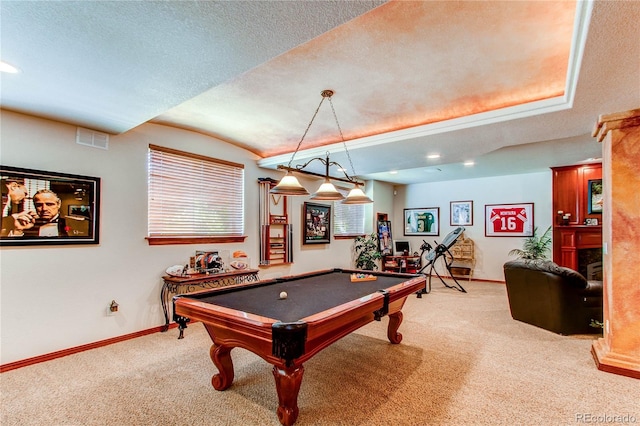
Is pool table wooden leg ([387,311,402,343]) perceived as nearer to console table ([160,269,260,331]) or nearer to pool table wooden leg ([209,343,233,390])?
pool table wooden leg ([209,343,233,390])

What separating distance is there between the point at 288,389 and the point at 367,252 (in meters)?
5.84

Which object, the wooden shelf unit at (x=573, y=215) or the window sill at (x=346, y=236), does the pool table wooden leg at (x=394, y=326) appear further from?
the wooden shelf unit at (x=573, y=215)

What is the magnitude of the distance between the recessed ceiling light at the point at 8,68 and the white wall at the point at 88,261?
1107mm

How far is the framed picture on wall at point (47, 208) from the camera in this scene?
298cm

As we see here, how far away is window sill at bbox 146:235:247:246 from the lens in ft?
13.1

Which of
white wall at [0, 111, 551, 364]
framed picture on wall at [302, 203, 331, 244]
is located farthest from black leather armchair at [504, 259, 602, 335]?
white wall at [0, 111, 551, 364]

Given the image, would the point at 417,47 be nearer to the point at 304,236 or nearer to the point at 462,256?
the point at 304,236

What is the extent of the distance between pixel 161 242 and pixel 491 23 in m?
4.05

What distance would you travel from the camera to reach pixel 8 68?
215cm

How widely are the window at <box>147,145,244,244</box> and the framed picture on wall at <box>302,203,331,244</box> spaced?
1.55m

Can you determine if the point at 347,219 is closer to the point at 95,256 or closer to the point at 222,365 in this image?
the point at 95,256

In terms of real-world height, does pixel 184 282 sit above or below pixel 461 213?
below

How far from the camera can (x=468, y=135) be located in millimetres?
3699

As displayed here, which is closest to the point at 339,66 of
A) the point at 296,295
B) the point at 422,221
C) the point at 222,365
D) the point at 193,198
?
the point at 296,295
